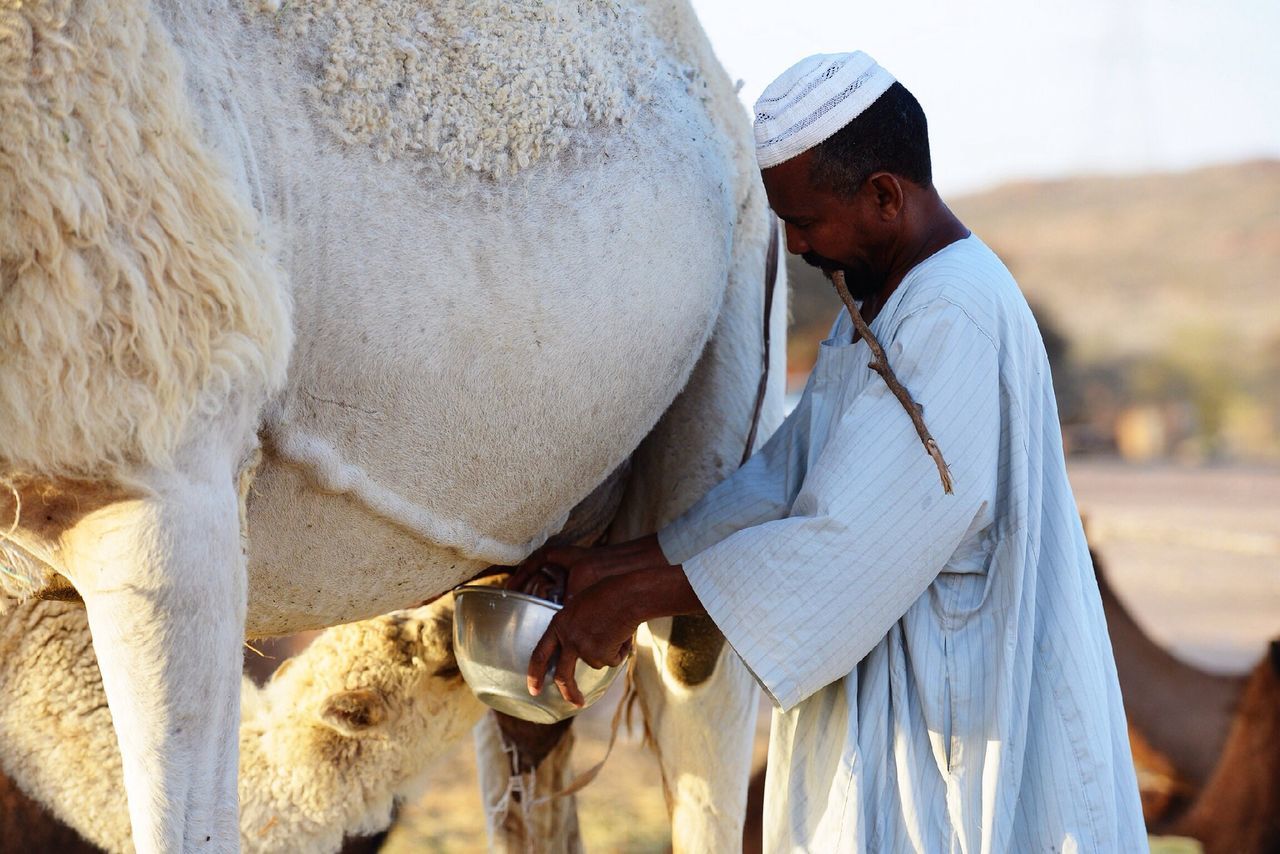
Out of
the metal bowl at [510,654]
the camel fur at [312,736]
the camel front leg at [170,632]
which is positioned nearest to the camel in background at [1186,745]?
the camel fur at [312,736]

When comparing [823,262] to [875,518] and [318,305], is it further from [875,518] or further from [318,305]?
[318,305]

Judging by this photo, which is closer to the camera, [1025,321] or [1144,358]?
[1025,321]

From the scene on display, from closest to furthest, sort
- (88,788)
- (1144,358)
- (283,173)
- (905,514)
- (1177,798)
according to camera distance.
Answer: (283,173)
(905,514)
(88,788)
(1177,798)
(1144,358)

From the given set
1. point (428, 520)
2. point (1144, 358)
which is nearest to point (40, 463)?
point (428, 520)

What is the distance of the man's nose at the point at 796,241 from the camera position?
225 centimetres

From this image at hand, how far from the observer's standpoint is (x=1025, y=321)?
6.89 feet

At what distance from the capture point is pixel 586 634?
7.32 ft

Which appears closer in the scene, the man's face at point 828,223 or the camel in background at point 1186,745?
the man's face at point 828,223

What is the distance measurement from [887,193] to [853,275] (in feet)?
0.59

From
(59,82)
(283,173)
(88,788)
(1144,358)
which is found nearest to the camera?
(59,82)

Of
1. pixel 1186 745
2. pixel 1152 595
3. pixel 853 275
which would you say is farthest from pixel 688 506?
pixel 1152 595

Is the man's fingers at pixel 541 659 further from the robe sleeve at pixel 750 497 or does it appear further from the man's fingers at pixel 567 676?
the robe sleeve at pixel 750 497

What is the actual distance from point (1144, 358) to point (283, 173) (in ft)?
69.6

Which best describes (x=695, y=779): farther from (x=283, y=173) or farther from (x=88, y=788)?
(x=283, y=173)
